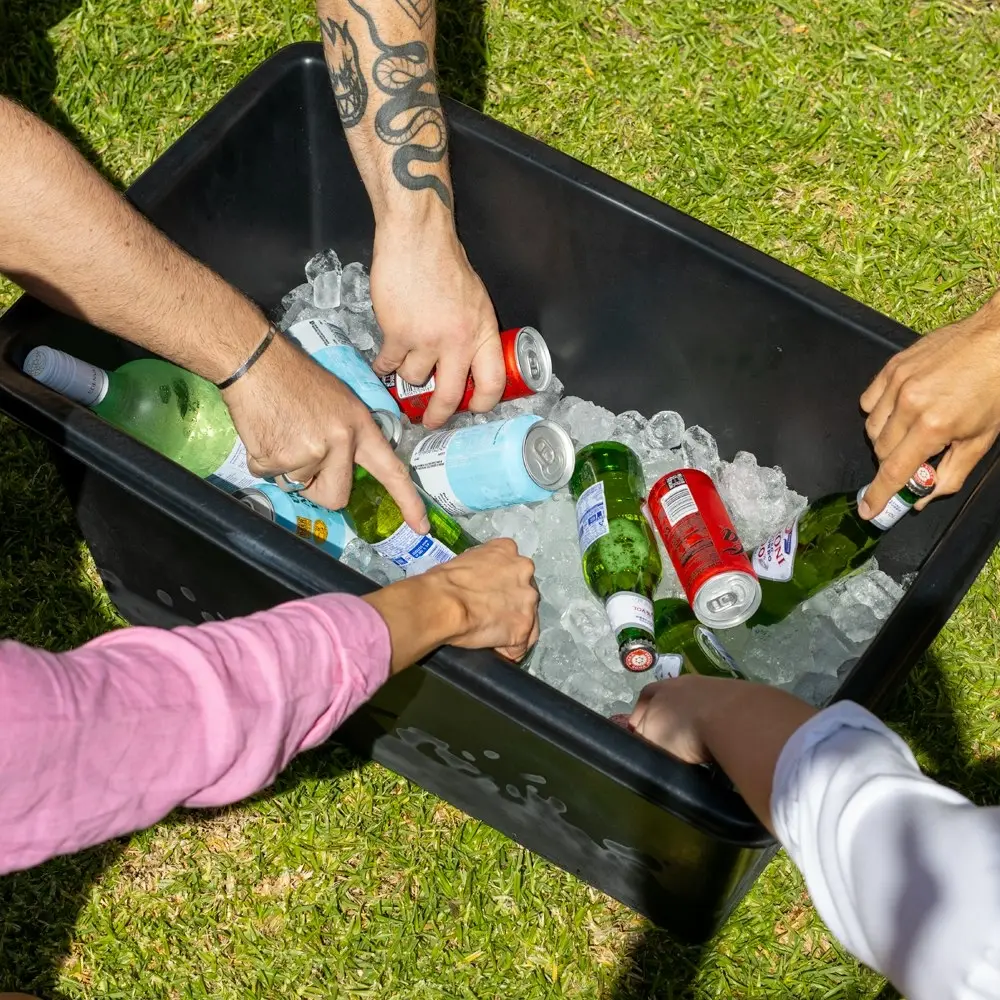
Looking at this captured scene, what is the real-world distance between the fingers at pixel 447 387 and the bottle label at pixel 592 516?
0.25m

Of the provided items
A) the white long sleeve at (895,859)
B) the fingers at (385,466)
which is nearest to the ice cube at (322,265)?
the fingers at (385,466)

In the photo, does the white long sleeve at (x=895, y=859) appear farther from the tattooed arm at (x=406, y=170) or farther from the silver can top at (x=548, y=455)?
the tattooed arm at (x=406, y=170)

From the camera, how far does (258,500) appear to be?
1645 millimetres

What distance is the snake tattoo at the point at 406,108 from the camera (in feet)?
5.40

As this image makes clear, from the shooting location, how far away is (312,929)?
1827 mm

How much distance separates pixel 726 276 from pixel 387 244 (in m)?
0.51

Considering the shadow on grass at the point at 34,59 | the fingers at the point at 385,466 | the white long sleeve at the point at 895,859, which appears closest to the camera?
the white long sleeve at the point at 895,859

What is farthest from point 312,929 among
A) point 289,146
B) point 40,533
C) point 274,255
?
point 289,146

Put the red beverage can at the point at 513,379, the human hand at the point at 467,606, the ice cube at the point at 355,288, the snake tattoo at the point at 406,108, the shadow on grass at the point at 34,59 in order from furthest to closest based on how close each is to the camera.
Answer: the shadow on grass at the point at 34,59
the ice cube at the point at 355,288
the red beverage can at the point at 513,379
the snake tattoo at the point at 406,108
the human hand at the point at 467,606

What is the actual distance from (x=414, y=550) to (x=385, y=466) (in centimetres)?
15

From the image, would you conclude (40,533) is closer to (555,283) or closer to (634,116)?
(555,283)

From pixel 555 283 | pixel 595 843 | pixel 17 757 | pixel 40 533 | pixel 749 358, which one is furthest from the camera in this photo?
pixel 40 533

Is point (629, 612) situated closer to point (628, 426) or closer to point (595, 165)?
point (628, 426)

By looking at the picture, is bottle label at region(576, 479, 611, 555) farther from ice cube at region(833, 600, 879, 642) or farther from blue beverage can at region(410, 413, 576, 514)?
ice cube at region(833, 600, 879, 642)
